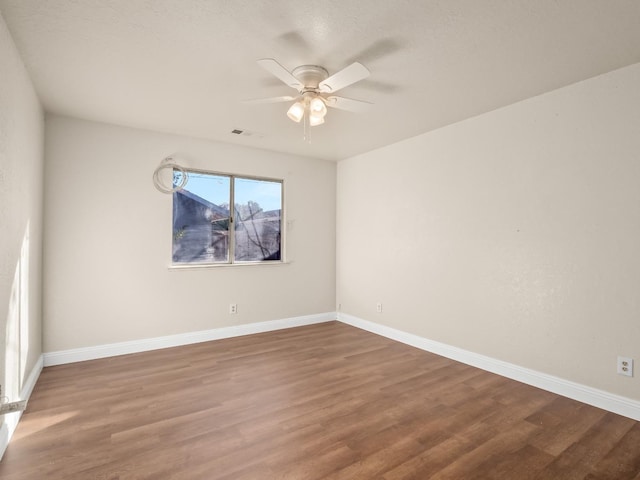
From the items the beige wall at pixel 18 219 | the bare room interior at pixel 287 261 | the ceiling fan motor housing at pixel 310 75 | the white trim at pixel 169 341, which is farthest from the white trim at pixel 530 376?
the beige wall at pixel 18 219

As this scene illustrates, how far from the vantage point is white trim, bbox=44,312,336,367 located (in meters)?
3.35

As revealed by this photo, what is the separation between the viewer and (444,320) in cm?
360

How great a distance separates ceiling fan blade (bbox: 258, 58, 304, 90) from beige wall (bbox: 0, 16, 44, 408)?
4.70ft

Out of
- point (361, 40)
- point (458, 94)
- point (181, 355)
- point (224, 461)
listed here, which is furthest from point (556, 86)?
point (181, 355)

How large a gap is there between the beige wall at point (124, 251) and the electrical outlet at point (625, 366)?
353 centimetres

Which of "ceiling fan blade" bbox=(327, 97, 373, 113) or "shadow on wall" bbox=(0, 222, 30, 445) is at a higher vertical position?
"ceiling fan blade" bbox=(327, 97, 373, 113)

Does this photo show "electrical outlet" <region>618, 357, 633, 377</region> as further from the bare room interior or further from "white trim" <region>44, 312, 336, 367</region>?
"white trim" <region>44, 312, 336, 367</region>

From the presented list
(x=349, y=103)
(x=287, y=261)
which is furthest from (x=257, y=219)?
(x=349, y=103)

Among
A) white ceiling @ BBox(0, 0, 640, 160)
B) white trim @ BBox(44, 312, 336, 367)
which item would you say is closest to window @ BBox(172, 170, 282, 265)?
white trim @ BBox(44, 312, 336, 367)

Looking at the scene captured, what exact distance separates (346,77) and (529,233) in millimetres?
2075

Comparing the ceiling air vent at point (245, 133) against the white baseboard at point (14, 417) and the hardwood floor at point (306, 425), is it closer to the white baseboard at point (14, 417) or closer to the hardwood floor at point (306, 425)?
the hardwood floor at point (306, 425)

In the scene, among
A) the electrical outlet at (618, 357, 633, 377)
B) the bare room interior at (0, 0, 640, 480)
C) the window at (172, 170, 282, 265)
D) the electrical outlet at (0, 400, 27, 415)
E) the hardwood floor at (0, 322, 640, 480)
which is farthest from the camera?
the window at (172, 170, 282, 265)

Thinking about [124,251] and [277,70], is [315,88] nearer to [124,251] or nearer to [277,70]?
[277,70]

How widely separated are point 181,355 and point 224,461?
196 centimetres
